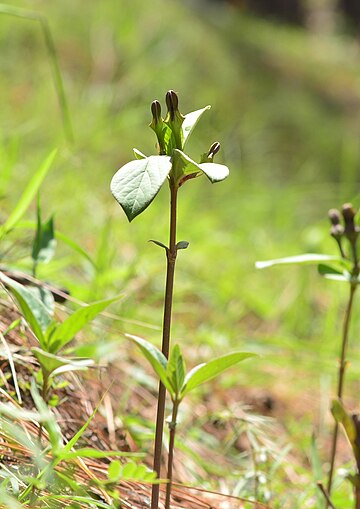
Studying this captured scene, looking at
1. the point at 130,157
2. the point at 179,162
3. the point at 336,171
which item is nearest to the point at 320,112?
the point at 336,171

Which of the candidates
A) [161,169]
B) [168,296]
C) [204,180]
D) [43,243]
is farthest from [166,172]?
A: [204,180]

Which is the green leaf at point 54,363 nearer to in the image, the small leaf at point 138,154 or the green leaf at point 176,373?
the green leaf at point 176,373

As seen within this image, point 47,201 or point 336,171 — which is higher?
point 336,171

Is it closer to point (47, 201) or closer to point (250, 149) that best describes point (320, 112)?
point (250, 149)

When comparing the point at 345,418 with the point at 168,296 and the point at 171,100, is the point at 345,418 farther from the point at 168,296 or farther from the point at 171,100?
the point at 171,100

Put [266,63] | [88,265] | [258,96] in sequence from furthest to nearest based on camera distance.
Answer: [266,63] → [258,96] → [88,265]

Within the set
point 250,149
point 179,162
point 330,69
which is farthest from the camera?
point 330,69

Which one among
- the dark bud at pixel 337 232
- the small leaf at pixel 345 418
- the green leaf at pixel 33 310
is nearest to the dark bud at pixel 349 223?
the dark bud at pixel 337 232
